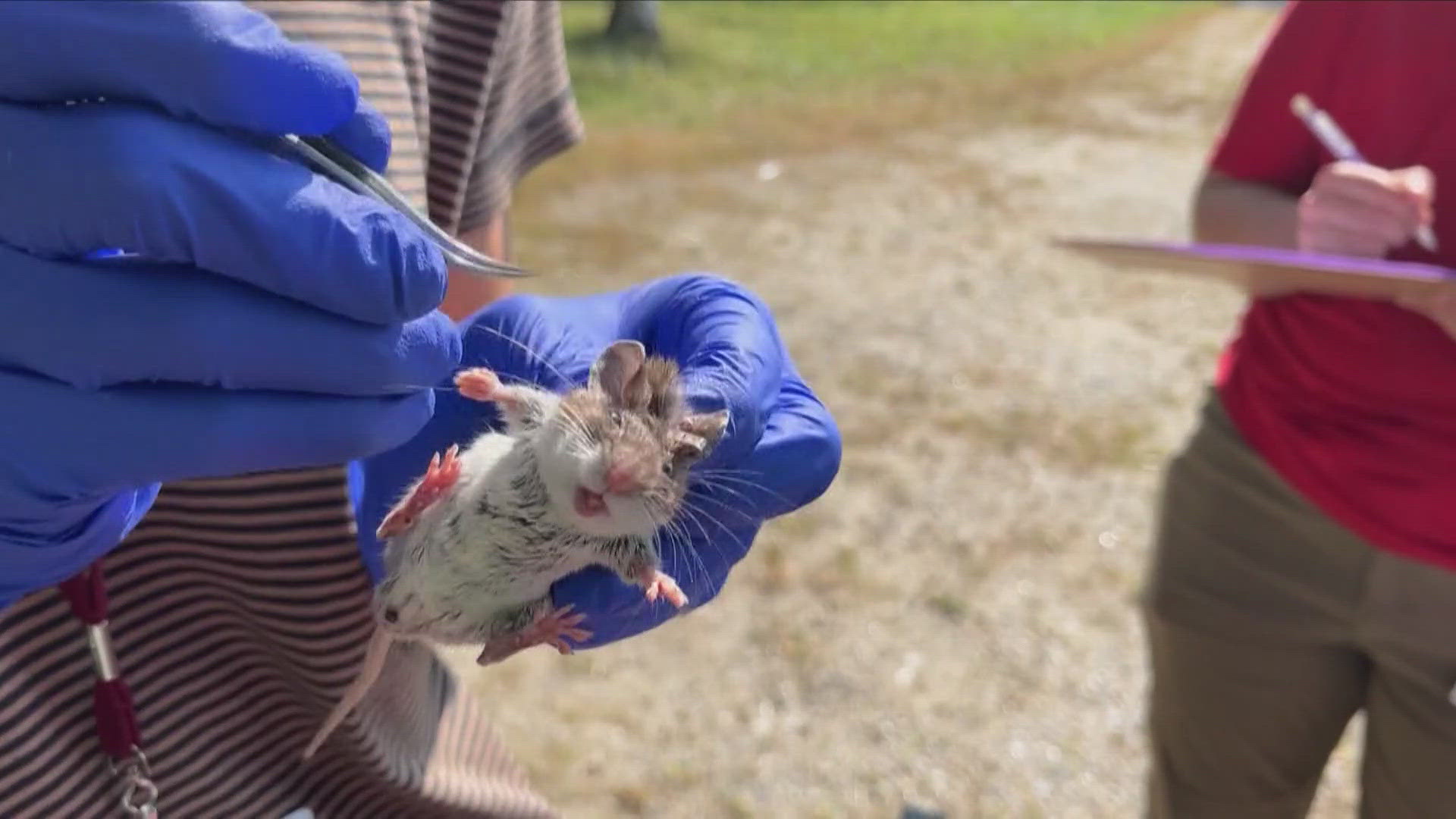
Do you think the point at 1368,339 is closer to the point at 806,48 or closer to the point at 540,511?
the point at 540,511

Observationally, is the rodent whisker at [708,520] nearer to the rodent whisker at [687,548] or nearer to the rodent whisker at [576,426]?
the rodent whisker at [687,548]

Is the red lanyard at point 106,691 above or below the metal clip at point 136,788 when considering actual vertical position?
above

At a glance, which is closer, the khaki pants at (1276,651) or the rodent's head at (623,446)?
the rodent's head at (623,446)

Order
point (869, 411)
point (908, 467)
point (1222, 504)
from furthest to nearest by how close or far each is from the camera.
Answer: point (869, 411) → point (908, 467) → point (1222, 504)

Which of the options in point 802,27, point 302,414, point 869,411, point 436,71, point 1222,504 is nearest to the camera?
point 302,414

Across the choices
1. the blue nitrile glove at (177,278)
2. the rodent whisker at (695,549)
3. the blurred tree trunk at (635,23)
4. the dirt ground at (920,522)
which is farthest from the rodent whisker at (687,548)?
the blurred tree trunk at (635,23)

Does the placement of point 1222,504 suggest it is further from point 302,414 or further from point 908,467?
point 908,467

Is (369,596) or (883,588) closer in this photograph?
(369,596)

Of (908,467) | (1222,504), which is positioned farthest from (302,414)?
(908,467)

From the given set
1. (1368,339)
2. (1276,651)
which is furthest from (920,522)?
(1368,339)
